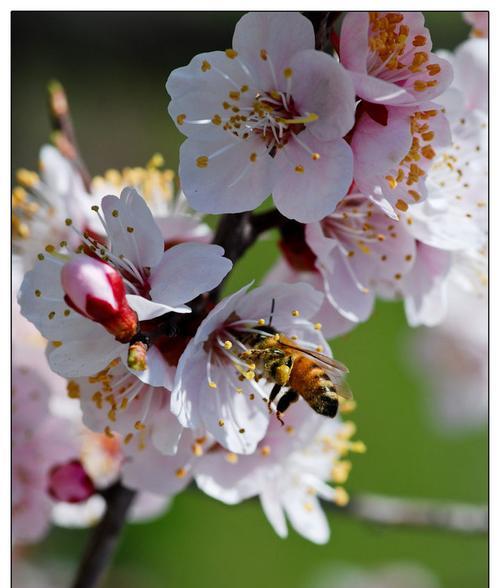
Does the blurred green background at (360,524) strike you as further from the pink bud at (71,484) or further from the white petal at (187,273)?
the white petal at (187,273)

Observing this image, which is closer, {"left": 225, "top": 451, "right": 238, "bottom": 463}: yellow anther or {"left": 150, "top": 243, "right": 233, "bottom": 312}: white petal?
{"left": 150, "top": 243, "right": 233, "bottom": 312}: white petal

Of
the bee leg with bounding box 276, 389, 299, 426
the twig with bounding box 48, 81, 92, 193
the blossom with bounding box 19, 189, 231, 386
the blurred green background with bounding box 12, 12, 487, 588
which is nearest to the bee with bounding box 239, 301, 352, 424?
the bee leg with bounding box 276, 389, 299, 426

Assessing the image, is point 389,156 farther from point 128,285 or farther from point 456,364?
point 456,364

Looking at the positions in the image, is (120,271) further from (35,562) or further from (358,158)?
(35,562)

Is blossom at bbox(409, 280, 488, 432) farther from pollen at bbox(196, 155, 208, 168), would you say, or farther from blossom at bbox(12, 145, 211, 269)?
pollen at bbox(196, 155, 208, 168)

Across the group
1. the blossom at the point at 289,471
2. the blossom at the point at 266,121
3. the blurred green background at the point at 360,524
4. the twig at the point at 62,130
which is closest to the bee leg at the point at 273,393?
the blossom at the point at 289,471

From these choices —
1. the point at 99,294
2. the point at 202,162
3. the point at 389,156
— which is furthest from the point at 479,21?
the point at 99,294
